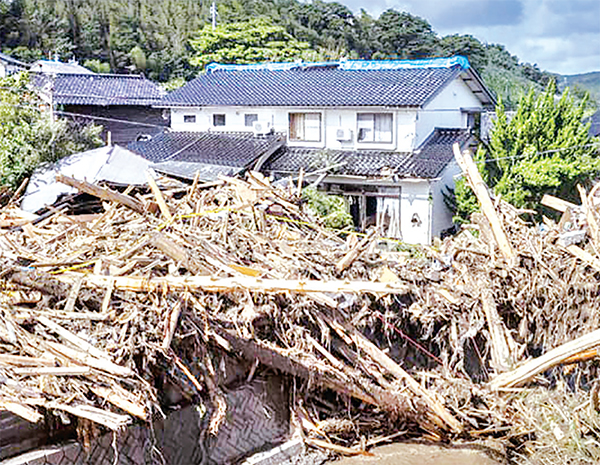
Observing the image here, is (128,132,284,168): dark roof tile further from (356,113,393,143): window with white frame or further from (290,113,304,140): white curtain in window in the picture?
(356,113,393,143): window with white frame

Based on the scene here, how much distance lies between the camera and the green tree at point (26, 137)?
1455cm

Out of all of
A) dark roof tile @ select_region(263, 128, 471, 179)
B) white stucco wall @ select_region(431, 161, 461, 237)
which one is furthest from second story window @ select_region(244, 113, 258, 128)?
white stucco wall @ select_region(431, 161, 461, 237)

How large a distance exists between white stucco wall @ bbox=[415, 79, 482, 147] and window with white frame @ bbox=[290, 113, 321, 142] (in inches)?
124

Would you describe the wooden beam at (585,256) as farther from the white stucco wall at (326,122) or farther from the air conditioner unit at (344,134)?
the air conditioner unit at (344,134)

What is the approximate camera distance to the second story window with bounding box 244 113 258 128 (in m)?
21.4

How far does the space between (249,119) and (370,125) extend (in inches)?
180

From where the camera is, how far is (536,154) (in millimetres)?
16500

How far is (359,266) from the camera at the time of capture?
24.2 feet

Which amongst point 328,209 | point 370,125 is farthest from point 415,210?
point 328,209

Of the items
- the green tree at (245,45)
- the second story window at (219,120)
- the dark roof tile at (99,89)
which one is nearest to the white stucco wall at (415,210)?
the second story window at (219,120)

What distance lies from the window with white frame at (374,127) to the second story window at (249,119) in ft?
12.9

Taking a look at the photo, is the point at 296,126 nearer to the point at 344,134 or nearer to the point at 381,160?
the point at 344,134

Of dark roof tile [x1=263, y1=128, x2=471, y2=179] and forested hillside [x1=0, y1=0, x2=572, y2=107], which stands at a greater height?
forested hillside [x1=0, y1=0, x2=572, y2=107]

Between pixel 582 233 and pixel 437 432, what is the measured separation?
2895 millimetres
